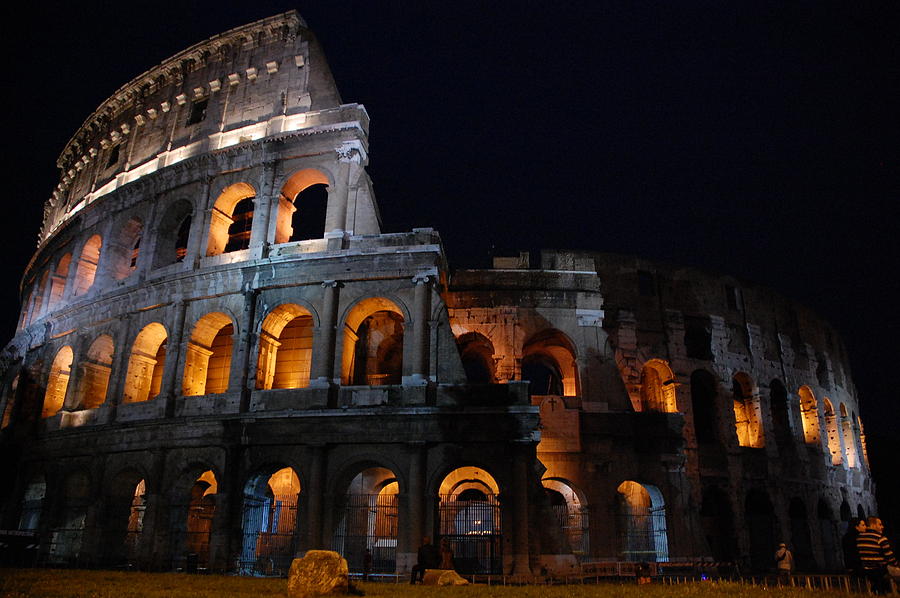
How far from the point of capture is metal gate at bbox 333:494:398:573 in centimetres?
1574

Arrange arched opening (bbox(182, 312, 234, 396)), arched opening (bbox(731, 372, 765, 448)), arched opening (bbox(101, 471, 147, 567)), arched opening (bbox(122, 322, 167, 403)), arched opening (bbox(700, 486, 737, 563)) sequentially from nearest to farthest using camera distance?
arched opening (bbox(101, 471, 147, 567))
arched opening (bbox(182, 312, 234, 396))
arched opening (bbox(122, 322, 167, 403))
arched opening (bbox(700, 486, 737, 563))
arched opening (bbox(731, 372, 765, 448))

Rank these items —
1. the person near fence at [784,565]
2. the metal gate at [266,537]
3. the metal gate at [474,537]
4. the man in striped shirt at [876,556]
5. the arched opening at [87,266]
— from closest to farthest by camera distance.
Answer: the man in striped shirt at [876,556] → the person near fence at [784,565] → the metal gate at [474,537] → the metal gate at [266,537] → the arched opening at [87,266]

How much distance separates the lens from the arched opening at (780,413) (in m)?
24.9

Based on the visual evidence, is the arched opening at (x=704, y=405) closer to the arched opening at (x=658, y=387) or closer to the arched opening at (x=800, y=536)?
the arched opening at (x=658, y=387)

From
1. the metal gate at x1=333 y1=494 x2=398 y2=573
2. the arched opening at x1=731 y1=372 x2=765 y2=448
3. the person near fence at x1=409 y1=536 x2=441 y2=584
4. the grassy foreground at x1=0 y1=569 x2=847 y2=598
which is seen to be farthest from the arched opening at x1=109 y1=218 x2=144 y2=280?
the arched opening at x1=731 y1=372 x2=765 y2=448

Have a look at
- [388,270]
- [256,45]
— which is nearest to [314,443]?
[388,270]

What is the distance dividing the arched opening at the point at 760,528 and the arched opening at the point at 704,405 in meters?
2.46

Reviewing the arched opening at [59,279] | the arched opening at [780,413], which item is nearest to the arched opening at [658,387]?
the arched opening at [780,413]

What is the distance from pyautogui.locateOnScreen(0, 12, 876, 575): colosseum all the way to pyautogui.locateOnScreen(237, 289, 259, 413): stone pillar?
0.06 meters

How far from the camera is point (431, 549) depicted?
12.4m

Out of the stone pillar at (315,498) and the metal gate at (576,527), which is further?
the metal gate at (576,527)

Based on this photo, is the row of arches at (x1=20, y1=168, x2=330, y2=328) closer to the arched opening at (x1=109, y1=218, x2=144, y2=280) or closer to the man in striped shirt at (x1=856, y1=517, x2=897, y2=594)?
the arched opening at (x1=109, y1=218, x2=144, y2=280)

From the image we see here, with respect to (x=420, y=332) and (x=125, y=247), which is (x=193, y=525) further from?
(x=125, y=247)

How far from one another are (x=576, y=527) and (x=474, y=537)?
158 inches
